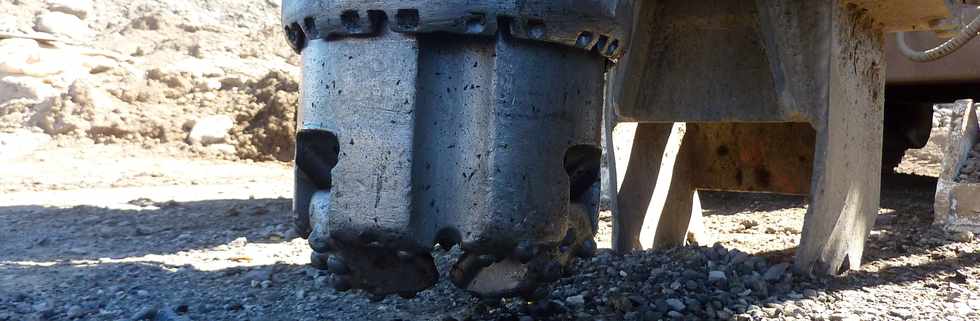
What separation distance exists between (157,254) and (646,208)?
2.46 m

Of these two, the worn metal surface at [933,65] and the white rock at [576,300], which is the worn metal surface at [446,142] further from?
the worn metal surface at [933,65]

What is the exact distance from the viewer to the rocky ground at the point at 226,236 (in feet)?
10.1

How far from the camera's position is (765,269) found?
349cm

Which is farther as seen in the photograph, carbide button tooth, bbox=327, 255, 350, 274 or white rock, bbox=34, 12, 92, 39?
white rock, bbox=34, 12, 92, 39

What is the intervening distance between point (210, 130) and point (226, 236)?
607 cm

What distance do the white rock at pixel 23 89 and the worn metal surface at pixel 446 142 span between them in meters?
11.3

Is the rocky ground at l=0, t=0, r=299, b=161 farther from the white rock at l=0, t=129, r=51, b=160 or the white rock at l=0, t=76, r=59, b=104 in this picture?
the white rock at l=0, t=129, r=51, b=160

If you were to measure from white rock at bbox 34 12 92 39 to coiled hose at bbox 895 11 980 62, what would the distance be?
1296cm

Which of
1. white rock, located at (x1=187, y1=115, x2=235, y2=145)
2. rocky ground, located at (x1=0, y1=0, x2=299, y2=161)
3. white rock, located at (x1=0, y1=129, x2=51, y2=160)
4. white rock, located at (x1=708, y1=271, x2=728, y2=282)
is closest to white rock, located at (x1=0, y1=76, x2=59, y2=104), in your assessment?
rocky ground, located at (x1=0, y1=0, x2=299, y2=161)

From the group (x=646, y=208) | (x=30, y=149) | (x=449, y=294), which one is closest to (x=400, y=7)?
(x=449, y=294)

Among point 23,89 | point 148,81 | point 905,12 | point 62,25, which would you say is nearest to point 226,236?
point 905,12

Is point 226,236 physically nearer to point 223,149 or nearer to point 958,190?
point 958,190

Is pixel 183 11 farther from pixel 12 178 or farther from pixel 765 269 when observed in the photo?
pixel 765 269

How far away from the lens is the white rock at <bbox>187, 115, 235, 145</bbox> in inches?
421
